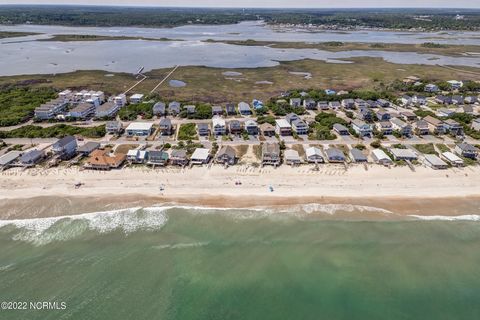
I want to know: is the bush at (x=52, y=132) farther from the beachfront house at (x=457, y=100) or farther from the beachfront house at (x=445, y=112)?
the beachfront house at (x=457, y=100)

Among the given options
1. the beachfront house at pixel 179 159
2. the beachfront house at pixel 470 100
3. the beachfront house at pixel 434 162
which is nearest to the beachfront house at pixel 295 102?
the beachfront house at pixel 434 162

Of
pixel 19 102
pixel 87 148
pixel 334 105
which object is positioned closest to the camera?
pixel 87 148

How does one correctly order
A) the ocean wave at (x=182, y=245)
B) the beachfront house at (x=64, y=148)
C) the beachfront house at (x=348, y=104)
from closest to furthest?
the ocean wave at (x=182, y=245) → the beachfront house at (x=64, y=148) → the beachfront house at (x=348, y=104)

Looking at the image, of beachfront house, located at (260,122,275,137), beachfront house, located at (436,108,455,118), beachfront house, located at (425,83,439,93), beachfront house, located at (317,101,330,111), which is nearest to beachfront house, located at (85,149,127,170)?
beachfront house, located at (260,122,275,137)

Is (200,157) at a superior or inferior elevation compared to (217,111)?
inferior

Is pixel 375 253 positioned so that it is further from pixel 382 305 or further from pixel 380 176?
pixel 380 176

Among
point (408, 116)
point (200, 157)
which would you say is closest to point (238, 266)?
point (200, 157)

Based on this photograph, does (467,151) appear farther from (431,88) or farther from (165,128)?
(165,128)
